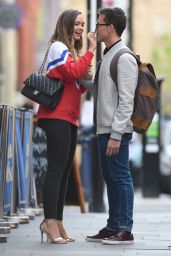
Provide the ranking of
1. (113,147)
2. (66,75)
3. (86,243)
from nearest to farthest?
(113,147) < (66,75) < (86,243)

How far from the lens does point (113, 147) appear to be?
8.38 meters

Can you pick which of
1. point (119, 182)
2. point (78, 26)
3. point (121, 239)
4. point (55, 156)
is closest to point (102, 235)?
point (121, 239)

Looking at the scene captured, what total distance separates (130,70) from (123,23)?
46 cm

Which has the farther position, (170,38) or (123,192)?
(170,38)

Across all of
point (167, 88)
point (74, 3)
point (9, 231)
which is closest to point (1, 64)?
point (167, 88)

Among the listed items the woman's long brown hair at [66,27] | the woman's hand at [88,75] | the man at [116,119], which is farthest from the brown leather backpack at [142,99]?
the woman's long brown hair at [66,27]

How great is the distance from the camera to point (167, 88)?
67875 millimetres

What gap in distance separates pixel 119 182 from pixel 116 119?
0.52 metres

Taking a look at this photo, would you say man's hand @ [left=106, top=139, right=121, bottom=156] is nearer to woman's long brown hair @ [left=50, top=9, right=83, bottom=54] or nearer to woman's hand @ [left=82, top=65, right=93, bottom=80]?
woman's hand @ [left=82, top=65, right=93, bottom=80]

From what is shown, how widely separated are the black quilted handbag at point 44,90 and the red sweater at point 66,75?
55mm

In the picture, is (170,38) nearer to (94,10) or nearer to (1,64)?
(1,64)

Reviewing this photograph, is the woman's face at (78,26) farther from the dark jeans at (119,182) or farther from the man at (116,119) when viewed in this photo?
the dark jeans at (119,182)

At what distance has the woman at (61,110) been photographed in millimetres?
8492

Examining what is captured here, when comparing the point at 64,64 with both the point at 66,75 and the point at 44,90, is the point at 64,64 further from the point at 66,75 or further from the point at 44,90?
the point at 44,90
